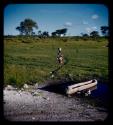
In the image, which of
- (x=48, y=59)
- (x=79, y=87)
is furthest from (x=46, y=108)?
(x=48, y=59)

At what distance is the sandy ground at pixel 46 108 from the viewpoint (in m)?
6.97

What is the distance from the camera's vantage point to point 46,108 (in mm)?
7754

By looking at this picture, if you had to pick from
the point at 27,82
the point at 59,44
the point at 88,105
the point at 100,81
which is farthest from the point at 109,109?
the point at 59,44

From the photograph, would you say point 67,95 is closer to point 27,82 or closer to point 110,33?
point 27,82

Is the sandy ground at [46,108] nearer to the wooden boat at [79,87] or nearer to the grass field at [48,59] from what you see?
the wooden boat at [79,87]

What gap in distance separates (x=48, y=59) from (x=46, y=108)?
496 inches

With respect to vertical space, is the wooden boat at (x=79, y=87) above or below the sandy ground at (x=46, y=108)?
above

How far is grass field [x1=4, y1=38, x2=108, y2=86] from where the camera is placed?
12.5 metres

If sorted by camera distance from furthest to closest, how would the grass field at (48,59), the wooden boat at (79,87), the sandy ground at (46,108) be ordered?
the grass field at (48,59) < the wooden boat at (79,87) < the sandy ground at (46,108)

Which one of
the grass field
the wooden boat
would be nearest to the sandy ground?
the wooden boat

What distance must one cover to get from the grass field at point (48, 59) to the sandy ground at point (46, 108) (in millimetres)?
1939

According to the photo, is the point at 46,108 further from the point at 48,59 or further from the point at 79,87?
the point at 48,59

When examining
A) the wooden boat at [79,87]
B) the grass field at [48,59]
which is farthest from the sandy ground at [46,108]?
the grass field at [48,59]

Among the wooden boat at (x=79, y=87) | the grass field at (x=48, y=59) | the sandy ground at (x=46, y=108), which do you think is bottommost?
the sandy ground at (x=46, y=108)
